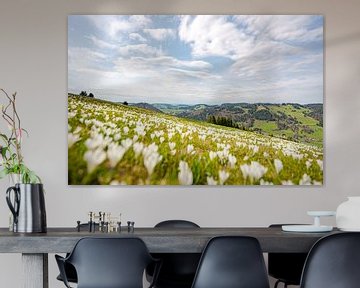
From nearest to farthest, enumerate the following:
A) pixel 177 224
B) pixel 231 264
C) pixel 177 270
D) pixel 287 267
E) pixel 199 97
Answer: pixel 231 264
pixel 177 270
pixel 287 267
pixel 177 224
pixel 199 97

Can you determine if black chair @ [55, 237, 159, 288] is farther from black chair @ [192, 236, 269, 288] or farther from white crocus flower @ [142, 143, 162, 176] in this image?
white crocus flower @ [142, 143, 162, 176]

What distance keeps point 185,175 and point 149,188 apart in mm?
299

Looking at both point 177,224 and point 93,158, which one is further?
point 93,158

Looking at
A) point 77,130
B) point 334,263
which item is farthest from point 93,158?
point 334,263

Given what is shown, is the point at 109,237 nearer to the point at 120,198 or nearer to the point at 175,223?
the point at 175,223

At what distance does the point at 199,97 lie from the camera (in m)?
5.68

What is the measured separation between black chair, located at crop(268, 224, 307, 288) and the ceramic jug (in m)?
1.65

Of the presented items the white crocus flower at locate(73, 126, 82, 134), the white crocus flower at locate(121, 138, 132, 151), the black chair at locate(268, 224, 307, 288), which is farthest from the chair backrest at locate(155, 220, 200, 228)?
the white crocus flower at locate(73, 126, 82, 134)

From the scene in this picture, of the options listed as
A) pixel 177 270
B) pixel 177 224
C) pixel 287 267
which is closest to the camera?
pixel 177 270

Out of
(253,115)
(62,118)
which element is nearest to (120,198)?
(62,118)

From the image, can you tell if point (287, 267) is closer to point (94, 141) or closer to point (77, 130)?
point (94, 141)

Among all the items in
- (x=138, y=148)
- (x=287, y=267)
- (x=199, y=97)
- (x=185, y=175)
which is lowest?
(x=287, y=267)

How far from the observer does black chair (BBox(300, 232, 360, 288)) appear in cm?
333

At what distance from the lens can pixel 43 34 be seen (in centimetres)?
561
